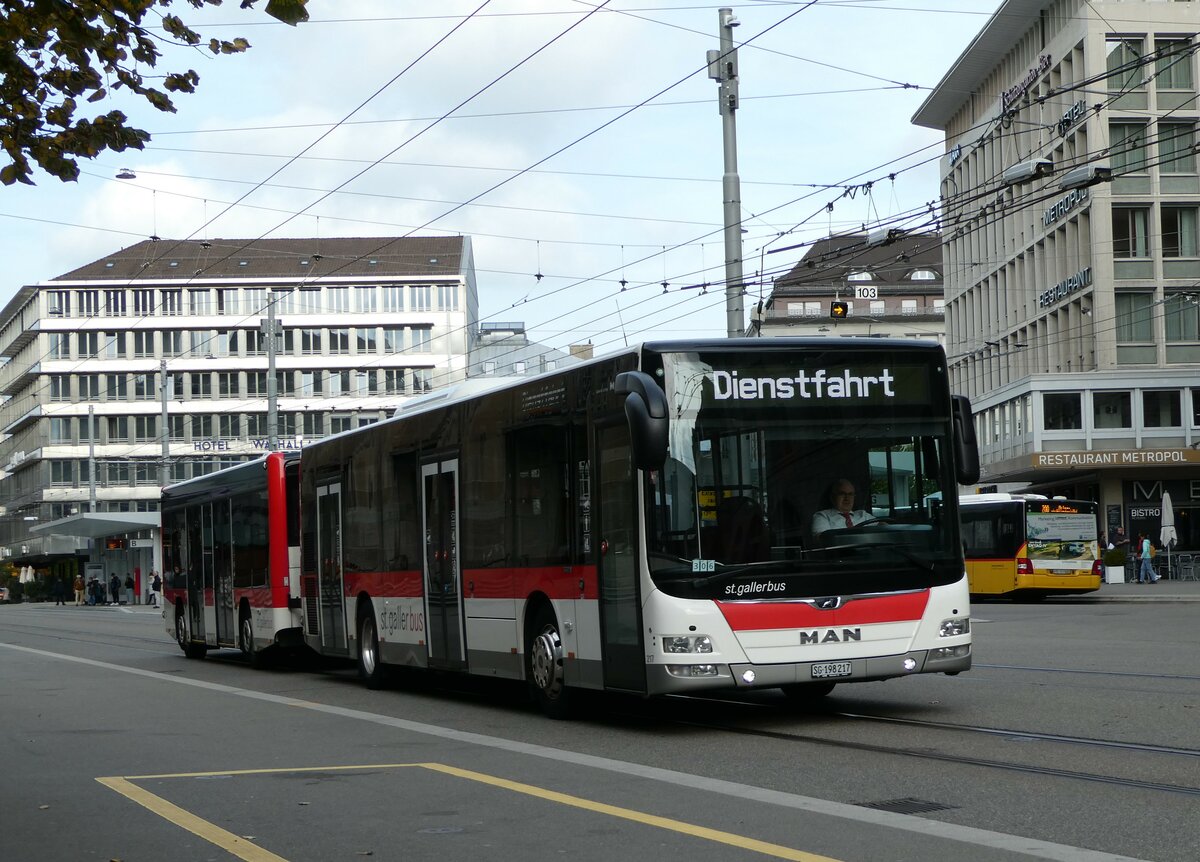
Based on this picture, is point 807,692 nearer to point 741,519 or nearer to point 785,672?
point 785,672

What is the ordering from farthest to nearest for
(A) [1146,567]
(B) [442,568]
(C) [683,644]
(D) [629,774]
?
(A) [1146,567] < (B) [442,568] < (C) [683,644] < (D) [629,774]

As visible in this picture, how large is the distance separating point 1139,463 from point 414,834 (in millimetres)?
55964

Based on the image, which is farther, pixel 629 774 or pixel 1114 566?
pixel 1114 566

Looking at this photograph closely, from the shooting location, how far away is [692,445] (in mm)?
12250

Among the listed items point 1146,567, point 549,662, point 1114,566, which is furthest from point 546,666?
point 1114,566

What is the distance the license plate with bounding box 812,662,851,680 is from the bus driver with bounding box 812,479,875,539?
0.93 metres

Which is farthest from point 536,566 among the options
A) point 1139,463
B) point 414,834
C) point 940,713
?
point 1139,463

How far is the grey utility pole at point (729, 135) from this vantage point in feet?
75.7

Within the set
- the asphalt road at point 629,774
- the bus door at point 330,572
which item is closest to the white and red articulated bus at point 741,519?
the asphalt road at point 629,774

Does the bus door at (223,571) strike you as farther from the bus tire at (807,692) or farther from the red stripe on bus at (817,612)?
the red stripe on bus at (817,612)

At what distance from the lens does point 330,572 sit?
2033cm

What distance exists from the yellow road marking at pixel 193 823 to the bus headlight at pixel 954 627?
588 centimetres

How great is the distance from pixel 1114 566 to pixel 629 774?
44.7 metres

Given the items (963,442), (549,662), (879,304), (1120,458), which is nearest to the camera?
(963,442)
